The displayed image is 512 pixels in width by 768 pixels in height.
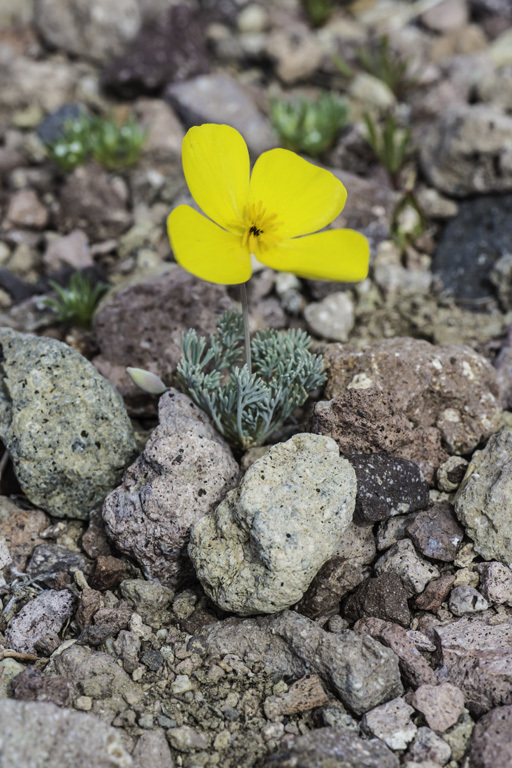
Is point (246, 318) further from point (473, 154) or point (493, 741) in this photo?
point (473, 154)

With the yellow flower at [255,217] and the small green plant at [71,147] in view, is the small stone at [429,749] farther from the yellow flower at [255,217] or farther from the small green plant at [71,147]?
the small green plant at [71,147]

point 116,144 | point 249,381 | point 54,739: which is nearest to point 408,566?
point 249,381

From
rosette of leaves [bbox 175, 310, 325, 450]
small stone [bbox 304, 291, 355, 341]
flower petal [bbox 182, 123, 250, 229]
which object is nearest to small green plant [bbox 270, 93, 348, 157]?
small stone [bbox 304, 291, 355, 341]

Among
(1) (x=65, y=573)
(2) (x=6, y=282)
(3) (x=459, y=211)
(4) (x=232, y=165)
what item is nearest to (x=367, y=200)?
(3) (x=459, y=211)

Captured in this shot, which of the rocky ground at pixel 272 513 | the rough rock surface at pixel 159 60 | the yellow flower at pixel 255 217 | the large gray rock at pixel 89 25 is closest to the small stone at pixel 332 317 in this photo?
the rocky ground at pixel 272 513

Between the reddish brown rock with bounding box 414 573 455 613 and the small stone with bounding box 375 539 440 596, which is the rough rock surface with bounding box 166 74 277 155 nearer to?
the small stone with bounding box 375 539 440 596

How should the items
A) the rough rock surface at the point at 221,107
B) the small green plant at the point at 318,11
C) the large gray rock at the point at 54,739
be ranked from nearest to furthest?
the large gray rock at the point at 54,739, the rough rock surface at the point at 221,107, the small green plant at the point at 318,11

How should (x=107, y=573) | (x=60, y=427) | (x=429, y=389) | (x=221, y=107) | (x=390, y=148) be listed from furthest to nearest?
1. (x=221, y=107)
2. (x=390, y=148)
3. (x=429, y=389)
4. (x=60, y=427)
5. (x=107, y=573)
